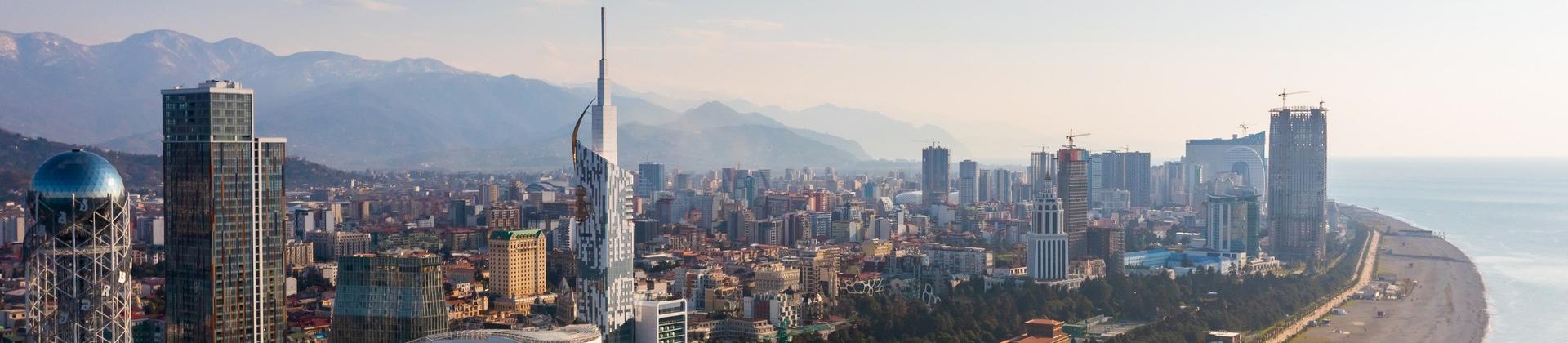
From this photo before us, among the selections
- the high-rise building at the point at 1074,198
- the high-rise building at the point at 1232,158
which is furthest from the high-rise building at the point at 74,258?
the high-rise building at the point at 1232,158

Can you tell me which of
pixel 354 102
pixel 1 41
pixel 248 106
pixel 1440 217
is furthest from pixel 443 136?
pixel 248 106

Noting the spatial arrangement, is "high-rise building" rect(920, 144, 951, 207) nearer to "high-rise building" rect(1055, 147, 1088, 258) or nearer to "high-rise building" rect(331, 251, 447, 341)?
"high-rise building" rect(1055, 147, 1088, 258)

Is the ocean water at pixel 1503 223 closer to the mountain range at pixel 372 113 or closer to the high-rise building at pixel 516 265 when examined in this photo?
the high-rise building at pixel 516 265

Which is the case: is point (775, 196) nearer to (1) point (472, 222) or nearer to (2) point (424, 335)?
(1) point (472, 222)

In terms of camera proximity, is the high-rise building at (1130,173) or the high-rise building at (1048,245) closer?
the high-rise building at (1048,245)

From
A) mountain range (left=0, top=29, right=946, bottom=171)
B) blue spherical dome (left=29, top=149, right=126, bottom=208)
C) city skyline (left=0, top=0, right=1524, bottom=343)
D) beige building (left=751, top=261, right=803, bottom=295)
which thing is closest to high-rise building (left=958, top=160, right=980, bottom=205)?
city skyline (left=0, top=0, right=1524, bottom=343)

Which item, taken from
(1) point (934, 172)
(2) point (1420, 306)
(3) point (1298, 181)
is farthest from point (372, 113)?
(2) point (1420, 306)
